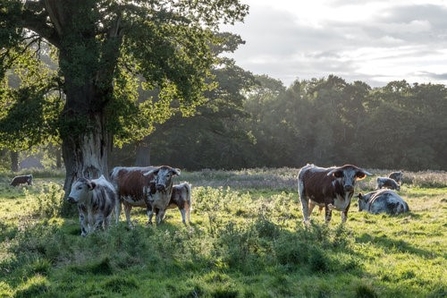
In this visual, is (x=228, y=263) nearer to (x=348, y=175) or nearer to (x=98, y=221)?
(x=98, y=221)

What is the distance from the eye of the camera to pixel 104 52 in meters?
19.7

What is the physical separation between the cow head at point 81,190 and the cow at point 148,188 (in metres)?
2.56

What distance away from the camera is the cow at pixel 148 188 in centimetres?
1756

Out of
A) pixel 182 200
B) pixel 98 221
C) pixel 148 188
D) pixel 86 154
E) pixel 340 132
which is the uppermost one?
pixel 340 132

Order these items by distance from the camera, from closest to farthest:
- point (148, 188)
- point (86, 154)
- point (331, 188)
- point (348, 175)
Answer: point (348, 175) → point (331, 188) → point (148, 188) → point (86, 154)

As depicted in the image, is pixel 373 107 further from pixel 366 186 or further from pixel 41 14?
pixel 41 14

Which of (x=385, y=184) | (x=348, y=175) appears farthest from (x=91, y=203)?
(x=385, y=184)

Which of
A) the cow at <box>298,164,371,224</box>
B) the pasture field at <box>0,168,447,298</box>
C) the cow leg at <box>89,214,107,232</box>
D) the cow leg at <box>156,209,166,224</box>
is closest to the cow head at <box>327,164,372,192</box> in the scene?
the cow at <box>298,164,371,224</box>

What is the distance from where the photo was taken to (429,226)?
56.1 ft

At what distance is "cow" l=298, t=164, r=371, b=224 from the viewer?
1647 cm

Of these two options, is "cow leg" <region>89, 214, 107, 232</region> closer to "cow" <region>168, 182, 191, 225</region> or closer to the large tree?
"cow" <region>168, 182, 191, 225</region>

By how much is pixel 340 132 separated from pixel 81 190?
65.7 meters

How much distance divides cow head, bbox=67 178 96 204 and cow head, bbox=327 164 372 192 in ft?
23.7

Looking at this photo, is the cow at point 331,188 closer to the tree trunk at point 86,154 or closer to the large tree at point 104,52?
the large tree at point 104,52
